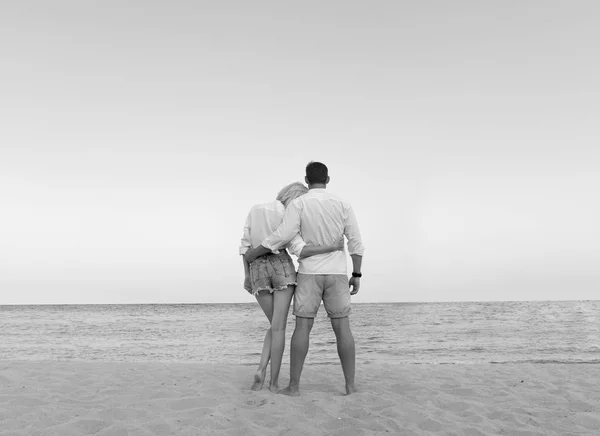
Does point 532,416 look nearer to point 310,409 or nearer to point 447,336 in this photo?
point 310,409

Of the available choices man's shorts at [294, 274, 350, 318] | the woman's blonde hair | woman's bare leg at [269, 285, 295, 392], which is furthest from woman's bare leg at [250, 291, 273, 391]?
the woman's blonde hair

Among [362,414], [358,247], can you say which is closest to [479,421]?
[362,414]

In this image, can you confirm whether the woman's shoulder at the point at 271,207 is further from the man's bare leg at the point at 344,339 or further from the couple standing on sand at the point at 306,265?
the man's bare leg at the point at 344,339

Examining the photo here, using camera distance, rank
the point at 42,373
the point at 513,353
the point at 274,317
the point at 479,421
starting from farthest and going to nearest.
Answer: the point at 513,353, the point at 42,373, the point at 274,317, the point at 479,421

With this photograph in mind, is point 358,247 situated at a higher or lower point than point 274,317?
higher

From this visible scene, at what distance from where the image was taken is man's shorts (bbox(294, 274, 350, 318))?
425 centimetres

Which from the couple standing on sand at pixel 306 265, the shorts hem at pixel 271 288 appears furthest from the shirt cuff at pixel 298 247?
the shorts hem at pixel 271 288

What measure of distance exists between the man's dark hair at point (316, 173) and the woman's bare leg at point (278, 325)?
1.06m

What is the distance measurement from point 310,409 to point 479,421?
140 cm

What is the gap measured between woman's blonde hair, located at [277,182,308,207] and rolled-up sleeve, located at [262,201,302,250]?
326 millimetres

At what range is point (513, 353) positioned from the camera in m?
10.5

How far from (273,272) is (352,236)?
84 centimetres

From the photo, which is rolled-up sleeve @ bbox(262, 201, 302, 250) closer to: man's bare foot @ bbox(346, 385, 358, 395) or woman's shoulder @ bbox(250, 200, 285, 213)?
woman's shoulder @ bbox(250, 200, 285, 213)

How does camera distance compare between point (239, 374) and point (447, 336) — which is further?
point (447, 336)
